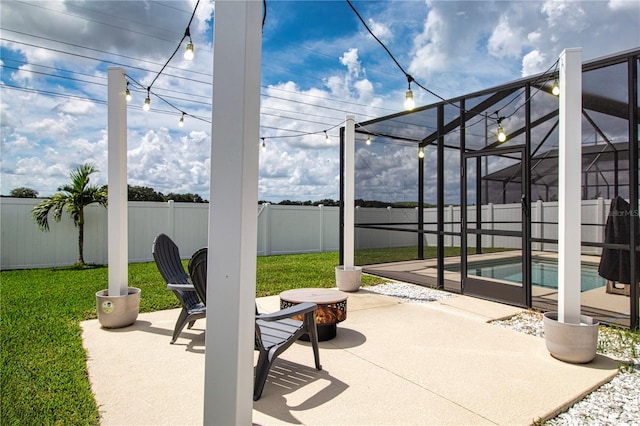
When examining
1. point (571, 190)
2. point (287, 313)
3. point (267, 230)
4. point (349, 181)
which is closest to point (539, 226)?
point (571, 190)

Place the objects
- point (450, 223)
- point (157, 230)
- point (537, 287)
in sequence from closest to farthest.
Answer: point (537, 287), point (450, 223), point (157, 230)

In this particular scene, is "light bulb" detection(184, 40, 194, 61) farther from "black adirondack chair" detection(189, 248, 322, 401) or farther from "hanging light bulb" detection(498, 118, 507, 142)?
"hanging light bulb" detection(498, 118, 507, 142)

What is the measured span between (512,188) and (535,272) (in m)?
1.41

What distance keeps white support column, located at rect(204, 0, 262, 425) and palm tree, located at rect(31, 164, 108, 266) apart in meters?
7.79

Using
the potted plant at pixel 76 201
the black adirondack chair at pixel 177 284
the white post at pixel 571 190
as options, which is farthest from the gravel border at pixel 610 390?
the potted plant at pixel 76 201

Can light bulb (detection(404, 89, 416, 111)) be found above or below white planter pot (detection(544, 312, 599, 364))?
above

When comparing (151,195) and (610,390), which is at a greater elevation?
(151,195)

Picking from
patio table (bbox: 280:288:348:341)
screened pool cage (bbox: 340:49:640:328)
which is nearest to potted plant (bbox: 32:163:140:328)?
screened pool cage (bbox: 340:49:640:328)

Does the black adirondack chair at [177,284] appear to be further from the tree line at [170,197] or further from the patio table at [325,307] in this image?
the tree line at [170,197]

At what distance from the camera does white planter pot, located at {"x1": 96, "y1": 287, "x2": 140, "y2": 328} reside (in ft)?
12.4

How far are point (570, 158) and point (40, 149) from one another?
373 inches

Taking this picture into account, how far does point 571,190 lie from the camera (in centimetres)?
312

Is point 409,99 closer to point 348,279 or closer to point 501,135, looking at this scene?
point 501,135

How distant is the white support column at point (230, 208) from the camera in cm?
136
